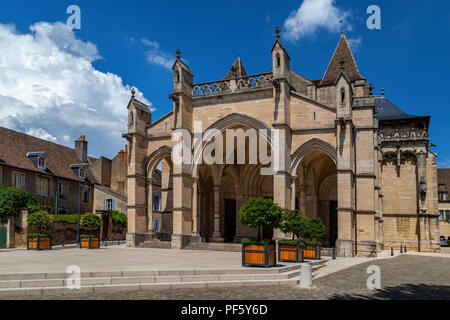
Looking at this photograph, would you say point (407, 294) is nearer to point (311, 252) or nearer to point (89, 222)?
point (311, 252)

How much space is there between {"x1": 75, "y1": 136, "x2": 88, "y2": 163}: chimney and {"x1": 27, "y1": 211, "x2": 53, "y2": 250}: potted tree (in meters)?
12.1

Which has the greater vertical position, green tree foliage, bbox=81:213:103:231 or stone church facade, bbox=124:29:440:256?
stone church facade, bbox=124:29:440:256

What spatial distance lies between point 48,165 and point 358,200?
70.8 ft

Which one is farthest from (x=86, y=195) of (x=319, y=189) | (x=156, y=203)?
(x=319, y=189)

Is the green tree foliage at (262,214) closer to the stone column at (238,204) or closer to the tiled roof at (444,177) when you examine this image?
the stone column at (238,204)

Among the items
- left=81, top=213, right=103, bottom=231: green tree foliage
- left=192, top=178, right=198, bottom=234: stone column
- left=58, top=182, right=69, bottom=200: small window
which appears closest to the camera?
left=81, top=213, right=103, bottom=231: green tree foliage

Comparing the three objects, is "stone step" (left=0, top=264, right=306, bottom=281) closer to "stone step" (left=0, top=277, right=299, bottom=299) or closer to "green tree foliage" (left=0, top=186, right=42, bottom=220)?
"stone step" (left=0, top=277, right=299, bottom=299)

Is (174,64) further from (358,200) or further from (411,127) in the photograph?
(411,127)

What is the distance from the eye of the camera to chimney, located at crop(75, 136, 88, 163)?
35.5 meters

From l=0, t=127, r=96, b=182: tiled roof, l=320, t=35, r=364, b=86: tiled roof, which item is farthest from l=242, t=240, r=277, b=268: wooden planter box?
l=320, t=35, r=364, b=86: tiled roof

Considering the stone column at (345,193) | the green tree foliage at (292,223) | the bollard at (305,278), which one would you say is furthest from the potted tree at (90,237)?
the bollard at (305,278)

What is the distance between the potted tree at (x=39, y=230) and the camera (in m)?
19.6

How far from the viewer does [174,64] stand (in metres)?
23.7

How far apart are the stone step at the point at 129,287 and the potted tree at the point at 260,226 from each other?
3.49 feet
